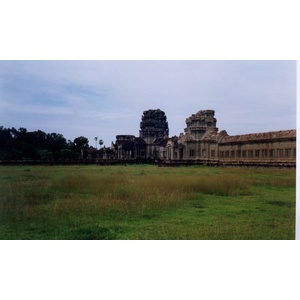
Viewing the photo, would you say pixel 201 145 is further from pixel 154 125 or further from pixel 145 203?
pixel 145 203

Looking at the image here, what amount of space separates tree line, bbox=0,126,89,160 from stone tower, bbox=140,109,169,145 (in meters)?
1.03

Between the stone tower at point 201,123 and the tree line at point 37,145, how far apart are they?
1809 millimetres

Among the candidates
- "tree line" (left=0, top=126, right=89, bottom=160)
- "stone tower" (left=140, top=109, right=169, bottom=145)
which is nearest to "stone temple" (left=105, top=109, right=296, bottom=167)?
"stone tower" (left=140, top=109, right=169, bottom=145)

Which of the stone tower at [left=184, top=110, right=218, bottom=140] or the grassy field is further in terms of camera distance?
the stone tower at [left=184, top=110, right=218, bottom=140]

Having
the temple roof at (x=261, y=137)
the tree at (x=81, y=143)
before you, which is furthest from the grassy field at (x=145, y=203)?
the temple roof at (x=261, y=137)

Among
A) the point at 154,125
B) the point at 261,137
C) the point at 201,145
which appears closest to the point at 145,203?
the point at 154,125

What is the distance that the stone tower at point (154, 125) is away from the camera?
6375mm

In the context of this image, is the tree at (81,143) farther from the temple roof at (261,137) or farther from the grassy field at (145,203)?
the temple roof at (261,137)

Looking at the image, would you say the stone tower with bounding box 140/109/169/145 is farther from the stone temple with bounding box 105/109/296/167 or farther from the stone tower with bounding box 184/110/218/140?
the stone tower with bounding box 184/110/218/140

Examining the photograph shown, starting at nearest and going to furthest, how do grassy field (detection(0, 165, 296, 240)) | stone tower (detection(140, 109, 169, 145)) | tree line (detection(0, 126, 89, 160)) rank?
1. grassy field (detection(0, 165, 296, 240))
2. tree line (detection(0, 126, 89, 160))
3. stone tower (detection(140, 109, 169, 145))

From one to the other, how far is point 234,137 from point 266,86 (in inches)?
40.4

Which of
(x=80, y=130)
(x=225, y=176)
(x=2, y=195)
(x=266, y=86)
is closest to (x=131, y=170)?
(x=80, y=130)

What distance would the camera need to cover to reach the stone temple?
6.41 m

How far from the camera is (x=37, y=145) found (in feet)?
21.3
